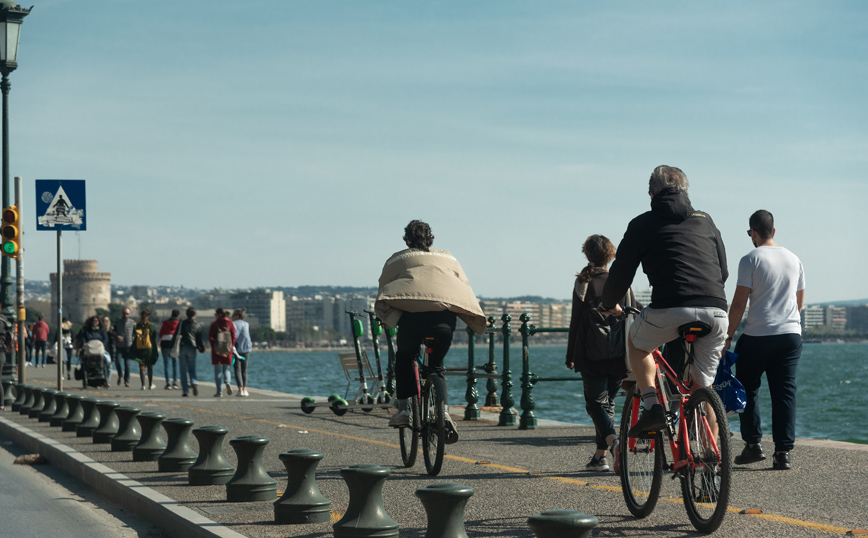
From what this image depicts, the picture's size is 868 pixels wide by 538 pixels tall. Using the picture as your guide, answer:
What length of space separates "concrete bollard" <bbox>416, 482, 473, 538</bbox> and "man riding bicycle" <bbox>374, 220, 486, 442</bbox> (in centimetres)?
275

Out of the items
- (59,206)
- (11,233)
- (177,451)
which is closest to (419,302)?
(177,451)

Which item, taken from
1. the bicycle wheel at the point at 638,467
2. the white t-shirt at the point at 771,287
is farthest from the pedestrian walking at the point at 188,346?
the bicycle wheel at the point at 638,467

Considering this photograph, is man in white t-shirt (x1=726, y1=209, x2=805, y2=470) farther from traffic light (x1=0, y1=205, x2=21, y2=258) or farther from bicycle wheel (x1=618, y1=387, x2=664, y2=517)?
traffic light (x1=0, y1=205, x2=21, y2=258)

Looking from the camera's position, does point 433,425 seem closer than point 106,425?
Yes

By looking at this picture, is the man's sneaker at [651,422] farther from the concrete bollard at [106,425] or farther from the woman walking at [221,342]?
the woman walking at [221,342]

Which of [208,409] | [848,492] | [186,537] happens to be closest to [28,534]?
[186,537]

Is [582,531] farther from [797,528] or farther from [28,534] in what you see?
[28,534]

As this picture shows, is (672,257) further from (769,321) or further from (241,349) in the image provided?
(241,349)

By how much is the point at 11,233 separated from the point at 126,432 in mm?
8800

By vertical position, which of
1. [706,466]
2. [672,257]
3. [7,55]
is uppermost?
[7,55]

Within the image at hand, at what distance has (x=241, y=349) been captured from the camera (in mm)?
21594

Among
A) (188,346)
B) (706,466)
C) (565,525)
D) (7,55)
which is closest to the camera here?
(565,525)

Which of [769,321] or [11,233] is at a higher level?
[11,233]

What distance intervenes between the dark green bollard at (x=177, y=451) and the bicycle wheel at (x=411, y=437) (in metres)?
1.70
